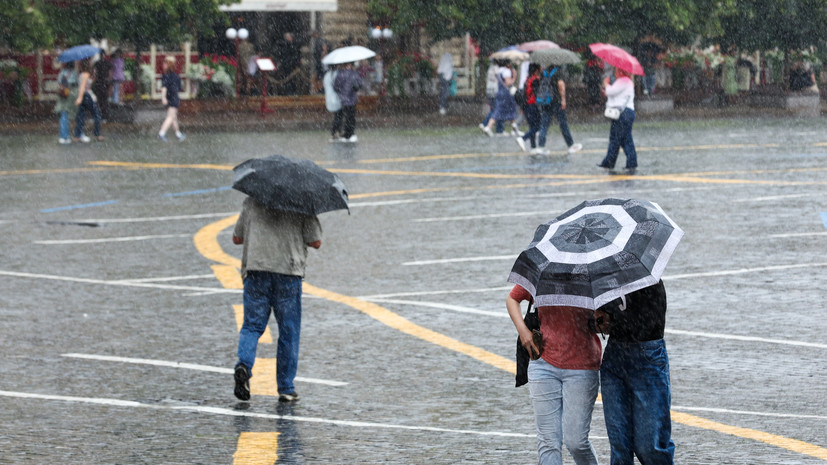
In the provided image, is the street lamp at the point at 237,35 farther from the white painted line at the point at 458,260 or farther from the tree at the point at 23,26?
the white painted line at the point at 458,260

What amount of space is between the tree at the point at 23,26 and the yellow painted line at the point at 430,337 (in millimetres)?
17651

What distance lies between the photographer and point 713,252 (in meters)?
13.0

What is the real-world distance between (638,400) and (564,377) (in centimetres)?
32

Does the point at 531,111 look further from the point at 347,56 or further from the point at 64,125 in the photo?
the point at 64,125

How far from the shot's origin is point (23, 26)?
105 feet

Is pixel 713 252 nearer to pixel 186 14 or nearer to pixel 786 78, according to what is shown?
pixel 186 14

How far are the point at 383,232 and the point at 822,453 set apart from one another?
8.43 m

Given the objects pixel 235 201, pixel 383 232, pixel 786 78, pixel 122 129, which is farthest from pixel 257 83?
pixel 383 232

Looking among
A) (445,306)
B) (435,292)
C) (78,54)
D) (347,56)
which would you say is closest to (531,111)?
(347,56)

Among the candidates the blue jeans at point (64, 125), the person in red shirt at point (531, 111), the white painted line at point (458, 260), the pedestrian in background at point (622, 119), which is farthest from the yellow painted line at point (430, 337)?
the blue jeans at point (64, 125)

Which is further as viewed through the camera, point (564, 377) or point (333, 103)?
point (333, 103)

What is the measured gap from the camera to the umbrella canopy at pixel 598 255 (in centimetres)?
502

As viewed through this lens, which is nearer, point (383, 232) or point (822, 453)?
point (822, 453)

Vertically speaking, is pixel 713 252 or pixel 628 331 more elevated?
pixel 628 331
